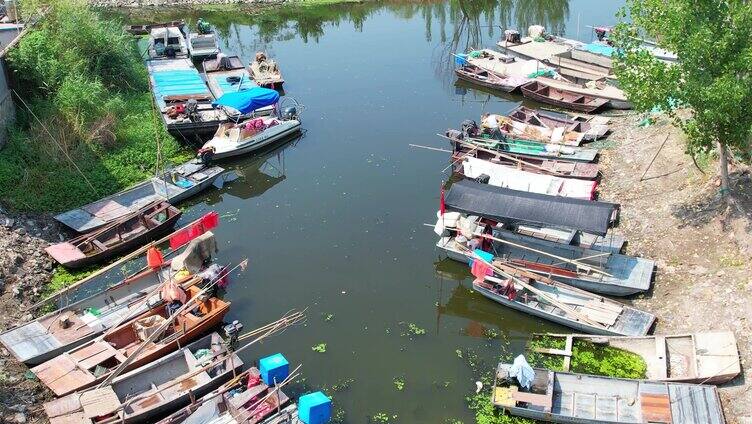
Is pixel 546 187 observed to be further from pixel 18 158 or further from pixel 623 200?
pixel 18 158

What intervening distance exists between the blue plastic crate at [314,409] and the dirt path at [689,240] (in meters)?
9.35

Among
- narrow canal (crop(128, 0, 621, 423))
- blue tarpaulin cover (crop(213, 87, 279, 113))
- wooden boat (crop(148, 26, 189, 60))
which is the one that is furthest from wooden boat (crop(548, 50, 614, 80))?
wooden boat (crop(148, 26, 189, 60))

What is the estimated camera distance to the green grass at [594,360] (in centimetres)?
1762

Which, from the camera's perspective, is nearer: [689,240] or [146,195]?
[689,240]

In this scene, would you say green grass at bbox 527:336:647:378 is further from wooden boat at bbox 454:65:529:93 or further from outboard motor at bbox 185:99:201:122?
wooden boat at bbox 454:65:529:93

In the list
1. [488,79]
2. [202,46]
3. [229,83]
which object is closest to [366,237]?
[229,83]

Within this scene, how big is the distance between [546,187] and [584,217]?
4674mm

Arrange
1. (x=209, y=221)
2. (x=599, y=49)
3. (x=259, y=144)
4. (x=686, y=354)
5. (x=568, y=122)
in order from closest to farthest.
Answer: (x=686, y=354) → (x=209, y=221) → (x=568, y=122) → (x=259, y=144) → (x=599, y=49)

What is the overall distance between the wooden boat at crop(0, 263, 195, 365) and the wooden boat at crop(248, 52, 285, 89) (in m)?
18.4

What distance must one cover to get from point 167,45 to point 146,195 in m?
18.0

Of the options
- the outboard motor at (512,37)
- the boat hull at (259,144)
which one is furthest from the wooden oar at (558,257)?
the outboard motor at (512,37)

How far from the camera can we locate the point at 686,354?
57.0 feet

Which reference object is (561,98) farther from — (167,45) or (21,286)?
(21,286)

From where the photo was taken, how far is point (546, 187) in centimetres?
2486
